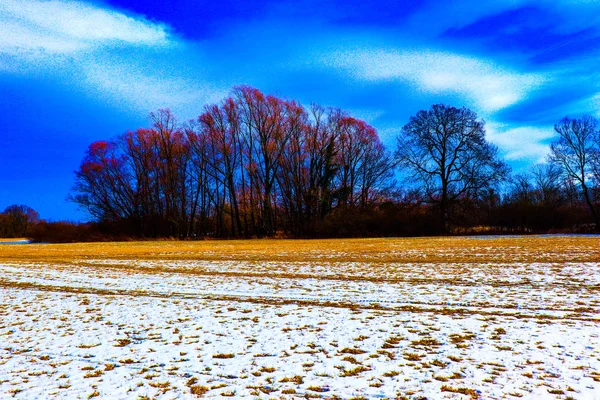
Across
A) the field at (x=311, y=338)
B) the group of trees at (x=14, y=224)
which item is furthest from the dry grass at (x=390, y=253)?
the group of trees at (x=14, y=224)

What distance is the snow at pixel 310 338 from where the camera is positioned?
4.36 m

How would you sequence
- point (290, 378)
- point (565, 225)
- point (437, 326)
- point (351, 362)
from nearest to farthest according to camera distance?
point (290, 378), point (351, 362), point (437, 326), point (565, 225)

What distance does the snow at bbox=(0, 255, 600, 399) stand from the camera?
4.36 meters

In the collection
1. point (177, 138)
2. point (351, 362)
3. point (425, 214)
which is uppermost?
point (177, 138)

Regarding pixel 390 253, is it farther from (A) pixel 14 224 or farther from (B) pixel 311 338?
(A) pixel 14 224

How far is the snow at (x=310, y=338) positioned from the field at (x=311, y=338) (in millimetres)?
25

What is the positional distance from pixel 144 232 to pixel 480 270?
5248 centimetres

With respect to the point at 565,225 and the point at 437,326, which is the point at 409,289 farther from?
the point at 565,225

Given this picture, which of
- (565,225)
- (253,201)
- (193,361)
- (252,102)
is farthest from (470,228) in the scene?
(193,361)

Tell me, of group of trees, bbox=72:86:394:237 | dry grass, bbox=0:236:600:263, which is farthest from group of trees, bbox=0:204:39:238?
dry grass, bbox=0:236:600:263

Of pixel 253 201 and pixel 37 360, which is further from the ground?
pixel 253 201

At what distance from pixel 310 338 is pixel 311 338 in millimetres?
16

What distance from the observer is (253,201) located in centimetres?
5491

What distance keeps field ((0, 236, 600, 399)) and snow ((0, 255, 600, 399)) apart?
0.03 meters
